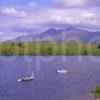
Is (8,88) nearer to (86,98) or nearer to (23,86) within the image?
(23,86)

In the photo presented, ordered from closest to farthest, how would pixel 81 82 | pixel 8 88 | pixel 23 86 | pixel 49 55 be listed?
pixel 8 88 → pixel 23 86 → pixel 81 82 → pixel 49 55

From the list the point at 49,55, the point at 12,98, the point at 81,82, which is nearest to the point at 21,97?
the point at 12,98

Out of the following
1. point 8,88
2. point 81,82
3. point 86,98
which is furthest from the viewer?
point 81,82

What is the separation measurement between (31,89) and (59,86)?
7048 mm

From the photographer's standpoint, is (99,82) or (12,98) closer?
(12,98)

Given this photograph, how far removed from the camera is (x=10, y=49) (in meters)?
199

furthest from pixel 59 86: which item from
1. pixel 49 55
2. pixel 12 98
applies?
pixel 49 55

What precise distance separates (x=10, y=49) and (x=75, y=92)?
137350mm

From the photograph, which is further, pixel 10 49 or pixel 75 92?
pixel 10 49

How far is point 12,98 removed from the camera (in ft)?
193

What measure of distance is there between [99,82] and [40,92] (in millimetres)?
19776

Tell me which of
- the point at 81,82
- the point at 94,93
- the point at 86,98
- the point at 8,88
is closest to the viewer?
the point at 86,98

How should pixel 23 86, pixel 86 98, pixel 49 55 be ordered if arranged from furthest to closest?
pixel 49 55
pixel 23 86
pixel 86 98

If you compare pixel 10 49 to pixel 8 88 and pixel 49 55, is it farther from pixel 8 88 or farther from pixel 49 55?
pixel 8 88
